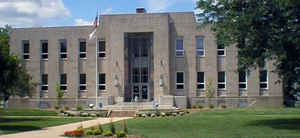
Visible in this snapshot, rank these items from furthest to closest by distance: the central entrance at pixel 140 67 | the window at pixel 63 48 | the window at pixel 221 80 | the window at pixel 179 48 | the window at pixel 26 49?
the window at pixel 26 49
the window at pixel 63 48
the central entrance at pixel 140 67
the window at pixel 179 48
the window at pixel 221 80

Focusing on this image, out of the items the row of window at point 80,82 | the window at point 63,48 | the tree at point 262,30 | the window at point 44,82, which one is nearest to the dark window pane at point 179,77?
the row of window at point 80,82

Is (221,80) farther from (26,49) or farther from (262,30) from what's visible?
(262,30)

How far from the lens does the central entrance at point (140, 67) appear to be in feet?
171

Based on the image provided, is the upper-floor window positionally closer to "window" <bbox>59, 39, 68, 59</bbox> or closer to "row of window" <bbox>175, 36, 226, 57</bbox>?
"window" <bbox>59, 39, 68, 59</bbox>

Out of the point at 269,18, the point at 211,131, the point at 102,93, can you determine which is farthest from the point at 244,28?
the point at 102,93

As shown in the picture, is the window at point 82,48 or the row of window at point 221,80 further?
the window at point 82,48

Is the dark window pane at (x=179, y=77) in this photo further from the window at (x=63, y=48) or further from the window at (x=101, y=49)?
the window at (x=63, y=48)

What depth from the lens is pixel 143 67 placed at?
172 ft

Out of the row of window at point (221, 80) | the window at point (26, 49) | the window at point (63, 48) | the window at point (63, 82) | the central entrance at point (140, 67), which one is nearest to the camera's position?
the row of window at point (221, 80)

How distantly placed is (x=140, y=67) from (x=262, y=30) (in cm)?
3083

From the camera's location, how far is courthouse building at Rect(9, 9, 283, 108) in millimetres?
50250

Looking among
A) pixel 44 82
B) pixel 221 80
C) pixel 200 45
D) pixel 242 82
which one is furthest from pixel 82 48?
pixel 242 82

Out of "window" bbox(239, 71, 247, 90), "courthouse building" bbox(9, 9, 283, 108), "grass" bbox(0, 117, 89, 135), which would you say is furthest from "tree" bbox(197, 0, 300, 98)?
"window" bbox(239, 71, 247, 90)

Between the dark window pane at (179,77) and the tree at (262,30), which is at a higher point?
the tree at (262,30)
